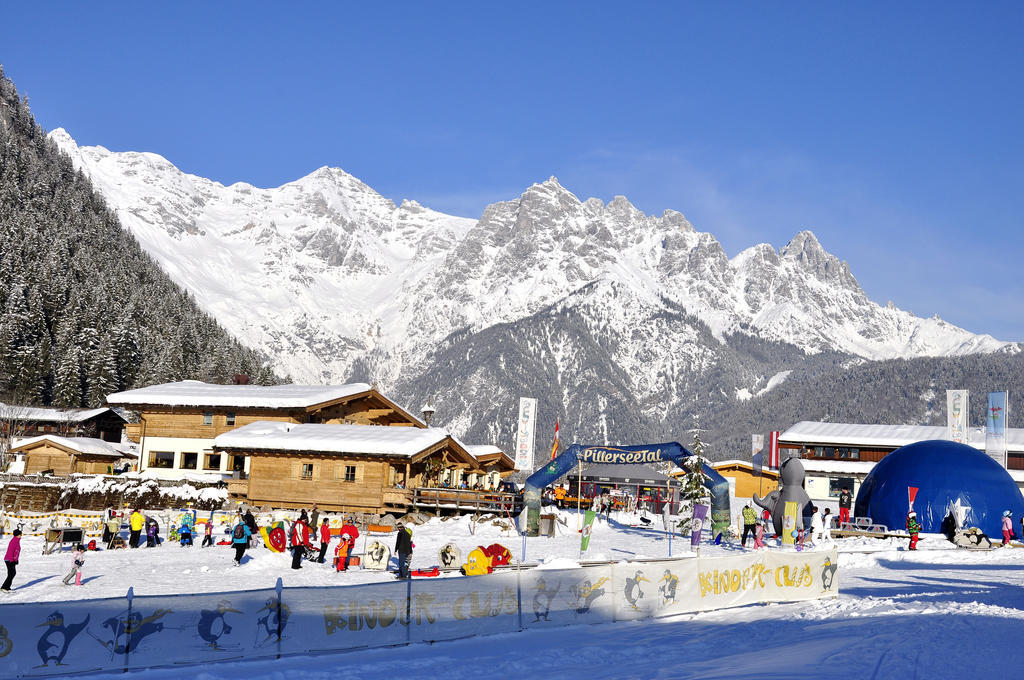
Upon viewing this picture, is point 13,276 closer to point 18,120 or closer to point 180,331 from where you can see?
point 180,331

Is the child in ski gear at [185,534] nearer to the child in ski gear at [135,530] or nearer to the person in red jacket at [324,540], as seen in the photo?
the child in ski gear at [135,530]

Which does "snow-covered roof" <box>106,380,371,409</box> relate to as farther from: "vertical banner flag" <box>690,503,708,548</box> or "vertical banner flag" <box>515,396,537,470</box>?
"vertical banner flag" <box>690,503,708,548</box>

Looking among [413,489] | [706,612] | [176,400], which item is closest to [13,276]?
[176,400]

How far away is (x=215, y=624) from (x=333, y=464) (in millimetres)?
31096

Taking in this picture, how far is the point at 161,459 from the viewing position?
2238 inches

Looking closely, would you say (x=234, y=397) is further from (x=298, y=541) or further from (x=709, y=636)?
(x=709, y=636)

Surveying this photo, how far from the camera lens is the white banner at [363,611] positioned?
45.1 ft

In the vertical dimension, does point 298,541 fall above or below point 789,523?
below

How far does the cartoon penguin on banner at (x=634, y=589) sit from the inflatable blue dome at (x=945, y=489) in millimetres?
27064

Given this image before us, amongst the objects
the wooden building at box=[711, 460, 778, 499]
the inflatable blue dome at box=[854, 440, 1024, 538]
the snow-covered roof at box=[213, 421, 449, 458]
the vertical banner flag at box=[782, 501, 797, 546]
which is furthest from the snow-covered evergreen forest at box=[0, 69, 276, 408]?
the inflatable blue dome at box=[854, 440, 1024, 538]

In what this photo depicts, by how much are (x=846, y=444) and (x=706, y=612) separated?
227 ft

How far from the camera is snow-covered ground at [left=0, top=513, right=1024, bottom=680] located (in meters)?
14.7

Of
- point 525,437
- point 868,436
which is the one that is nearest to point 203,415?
point 525,437

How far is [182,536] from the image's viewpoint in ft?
110
